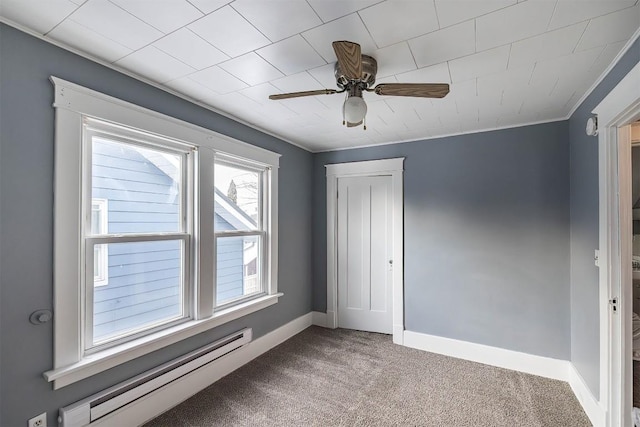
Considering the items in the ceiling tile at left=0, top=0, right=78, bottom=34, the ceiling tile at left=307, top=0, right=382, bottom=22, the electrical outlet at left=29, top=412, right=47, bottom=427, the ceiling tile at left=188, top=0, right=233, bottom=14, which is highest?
the ceiling tile at left=0, top=0, right=78, bottom=34

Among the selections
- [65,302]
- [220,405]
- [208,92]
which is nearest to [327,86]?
[208,92]

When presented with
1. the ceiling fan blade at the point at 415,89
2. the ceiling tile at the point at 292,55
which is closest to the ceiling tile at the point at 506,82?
the ceiling fan blade at the point at 415,89

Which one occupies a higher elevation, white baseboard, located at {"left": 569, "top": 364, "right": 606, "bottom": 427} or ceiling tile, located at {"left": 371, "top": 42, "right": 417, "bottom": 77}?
ceiling tile, located at {"left": 371, "top": 42, "right": 417, "bottom": 77}

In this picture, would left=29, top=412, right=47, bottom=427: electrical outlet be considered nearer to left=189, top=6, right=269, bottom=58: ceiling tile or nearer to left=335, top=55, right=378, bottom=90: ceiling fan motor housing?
left=189, top=6, right=269, bottom=58: ceiling tile

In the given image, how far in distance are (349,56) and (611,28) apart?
1.29 metres

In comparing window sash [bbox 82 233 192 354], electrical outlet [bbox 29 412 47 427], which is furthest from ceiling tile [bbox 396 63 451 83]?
electrical outlet [bbox 29 412 47 427]

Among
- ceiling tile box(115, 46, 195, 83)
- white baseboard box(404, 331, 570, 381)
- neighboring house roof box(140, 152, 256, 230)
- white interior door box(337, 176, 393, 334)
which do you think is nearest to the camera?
ceiling tile box(115, 46, 195, 83)

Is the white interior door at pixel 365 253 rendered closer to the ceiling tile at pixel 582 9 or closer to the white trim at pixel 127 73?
the white trim at pixel 127 73

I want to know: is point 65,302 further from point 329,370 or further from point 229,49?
point 329,370

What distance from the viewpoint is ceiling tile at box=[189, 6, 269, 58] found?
138 centimetres

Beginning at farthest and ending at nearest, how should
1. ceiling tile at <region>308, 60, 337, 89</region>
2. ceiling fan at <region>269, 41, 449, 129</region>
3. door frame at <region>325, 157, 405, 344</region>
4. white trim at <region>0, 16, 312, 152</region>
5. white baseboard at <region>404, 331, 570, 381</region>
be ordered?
door frame at <region>325, 157, 405, 344</region>
white baseboard at <region>404, 331, 570, 381</region>
ceiling tile at <region>308, 60, 337, 89</region>
ceiling fan at <region>269, 41, 449, 129</region>
white trim at <region>0, 16, 312, 152</region>

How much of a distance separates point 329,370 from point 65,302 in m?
2.13

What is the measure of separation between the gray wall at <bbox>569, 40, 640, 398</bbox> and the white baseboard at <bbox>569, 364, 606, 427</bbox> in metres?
0.05

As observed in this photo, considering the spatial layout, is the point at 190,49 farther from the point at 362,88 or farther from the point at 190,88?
the point at 362,88
